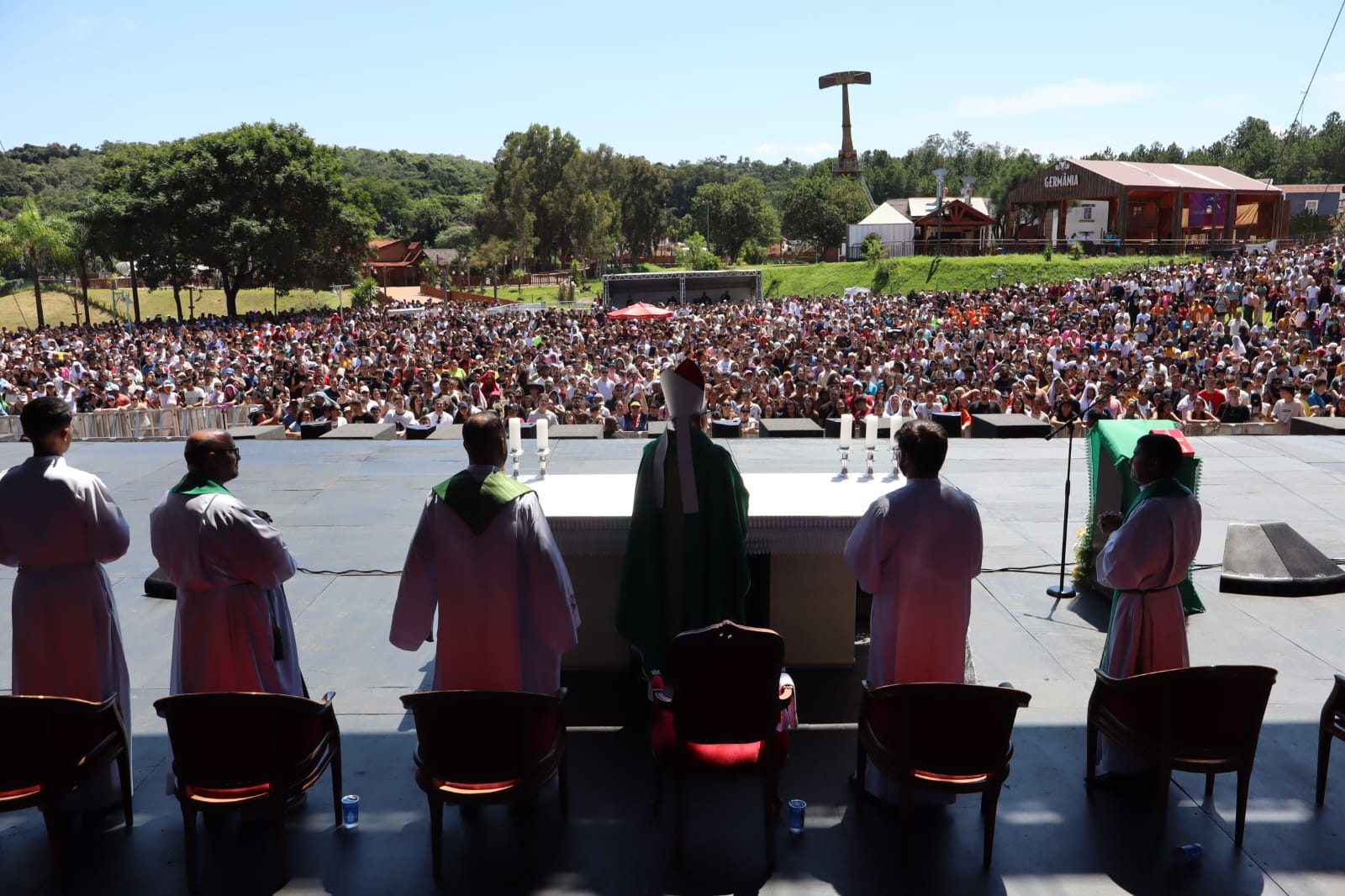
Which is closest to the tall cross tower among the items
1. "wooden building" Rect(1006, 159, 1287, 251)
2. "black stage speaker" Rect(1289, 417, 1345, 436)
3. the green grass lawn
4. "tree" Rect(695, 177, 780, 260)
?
"tree" Rect(695, 177, 780, 260)

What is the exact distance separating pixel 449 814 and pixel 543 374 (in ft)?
47.5

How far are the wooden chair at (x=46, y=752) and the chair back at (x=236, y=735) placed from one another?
1.19 feet

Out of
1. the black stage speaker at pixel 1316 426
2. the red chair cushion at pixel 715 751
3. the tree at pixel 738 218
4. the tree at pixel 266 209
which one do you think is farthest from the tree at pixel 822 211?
the red chair cushion at pixel 715 751

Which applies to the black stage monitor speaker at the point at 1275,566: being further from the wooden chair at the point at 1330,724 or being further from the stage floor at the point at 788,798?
the wooden chair at the point at 1330,724

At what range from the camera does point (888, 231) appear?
5531 centimetres

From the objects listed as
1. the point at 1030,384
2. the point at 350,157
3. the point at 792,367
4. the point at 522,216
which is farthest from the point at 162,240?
the point at 350,157

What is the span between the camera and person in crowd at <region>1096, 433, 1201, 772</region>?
3662 millimetres

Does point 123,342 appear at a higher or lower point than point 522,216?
lower

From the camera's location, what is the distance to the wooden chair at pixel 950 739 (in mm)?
3158

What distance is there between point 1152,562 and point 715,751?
1.75 m

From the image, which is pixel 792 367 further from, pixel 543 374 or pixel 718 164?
pixel 718 164

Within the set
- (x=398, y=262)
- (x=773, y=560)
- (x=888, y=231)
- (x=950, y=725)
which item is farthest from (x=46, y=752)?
(x=398, y=262)

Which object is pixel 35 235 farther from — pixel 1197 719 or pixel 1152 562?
pixel 1197 719

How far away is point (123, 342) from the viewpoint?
84.3 ft
